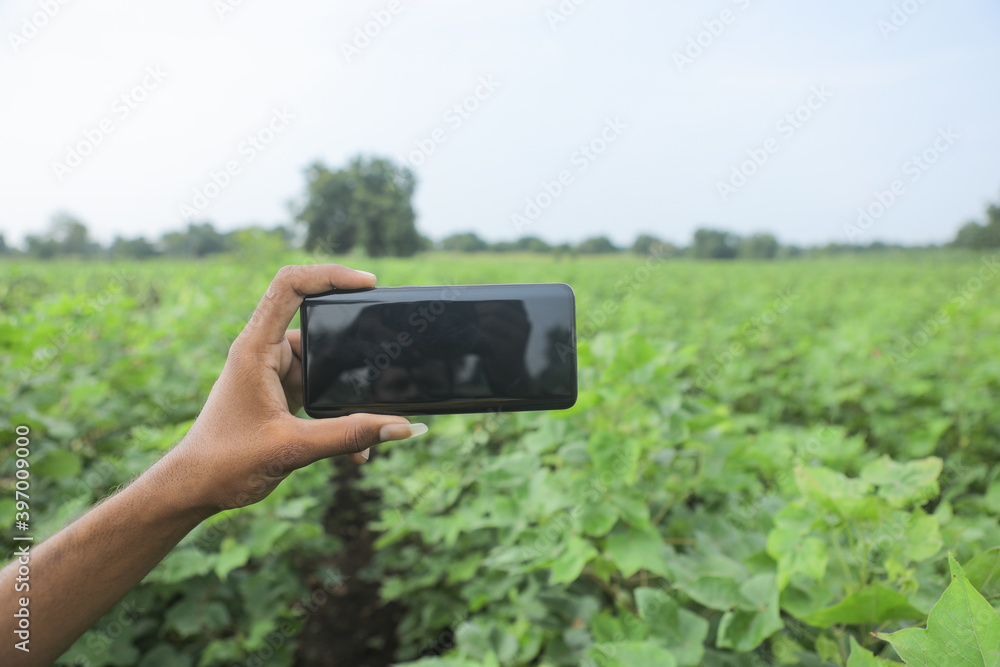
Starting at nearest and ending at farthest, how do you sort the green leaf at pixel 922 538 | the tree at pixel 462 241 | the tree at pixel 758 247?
the green leaf at pixel 922 538 → the tree at pixel 462 241 → the tree at pixel 758 247

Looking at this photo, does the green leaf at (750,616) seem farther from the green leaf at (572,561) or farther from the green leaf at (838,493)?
the green leaf at (572,561)

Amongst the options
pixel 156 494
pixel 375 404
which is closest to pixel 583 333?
pixel 375 404

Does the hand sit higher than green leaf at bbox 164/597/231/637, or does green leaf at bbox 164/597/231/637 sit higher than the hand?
the hand

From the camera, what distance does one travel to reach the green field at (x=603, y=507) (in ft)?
4.51

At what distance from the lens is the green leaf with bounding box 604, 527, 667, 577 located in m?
1.65

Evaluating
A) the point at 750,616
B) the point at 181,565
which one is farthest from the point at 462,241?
the point at 750,616

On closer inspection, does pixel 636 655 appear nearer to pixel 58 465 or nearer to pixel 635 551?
pixel 635 551

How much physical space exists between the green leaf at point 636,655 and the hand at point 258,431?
0.69 m

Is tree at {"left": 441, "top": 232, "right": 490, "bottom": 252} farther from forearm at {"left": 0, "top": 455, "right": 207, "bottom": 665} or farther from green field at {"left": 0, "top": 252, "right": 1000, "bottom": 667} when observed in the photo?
forearm at {"left": 0, "top": 455, "right": 207, "bottom": 665}

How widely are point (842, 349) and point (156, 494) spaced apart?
370 cm

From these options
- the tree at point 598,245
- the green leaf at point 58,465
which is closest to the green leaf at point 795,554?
the green leaf at point 58,465

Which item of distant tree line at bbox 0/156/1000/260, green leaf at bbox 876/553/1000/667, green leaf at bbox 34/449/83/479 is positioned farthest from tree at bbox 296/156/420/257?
green leaf at bbox 876/553/1000/667

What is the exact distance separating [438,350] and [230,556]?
1.71 meters

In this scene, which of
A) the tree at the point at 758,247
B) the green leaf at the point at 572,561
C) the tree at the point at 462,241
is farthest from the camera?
the tree at the point at 758,247
